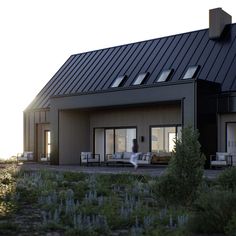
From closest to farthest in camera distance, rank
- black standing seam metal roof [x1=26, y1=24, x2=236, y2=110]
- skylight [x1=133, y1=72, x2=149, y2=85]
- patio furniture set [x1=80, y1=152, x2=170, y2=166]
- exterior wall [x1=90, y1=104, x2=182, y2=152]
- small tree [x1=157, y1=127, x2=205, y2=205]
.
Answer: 1. small tree [x1=157, y1=127, x2=205, y2=205]
2. black standing seam metal roof [x1=26, y1=24, x2=236, y2=110]
3. patio furniture set [x1=80, y1=152, x2=170, y2=166]
4. exterior wall [x1=90, y1=104, x2=182, y2=152]
5. skylight [x1=133, y1=72, x2=149, y2=85]

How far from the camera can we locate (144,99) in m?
22.9

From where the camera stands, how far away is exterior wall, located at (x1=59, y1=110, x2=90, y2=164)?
27.1 meters

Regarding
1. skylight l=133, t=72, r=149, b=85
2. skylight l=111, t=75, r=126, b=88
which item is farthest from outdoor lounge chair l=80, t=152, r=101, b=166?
skylight l=133, t=72, r=149, b=85

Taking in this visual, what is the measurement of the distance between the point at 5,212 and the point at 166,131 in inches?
676

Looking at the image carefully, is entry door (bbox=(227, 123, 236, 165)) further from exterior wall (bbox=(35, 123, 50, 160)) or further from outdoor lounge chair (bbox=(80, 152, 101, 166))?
exterior wall (bbox=(35, 123, 50, 160))

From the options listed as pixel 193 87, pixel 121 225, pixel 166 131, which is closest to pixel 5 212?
pixel 121 225

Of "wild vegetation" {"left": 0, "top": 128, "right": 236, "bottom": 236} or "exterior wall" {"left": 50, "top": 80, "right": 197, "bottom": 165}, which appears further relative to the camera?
"exterior wall" {"left": 50, "top": 80, "right": 197, "bottom": 165}

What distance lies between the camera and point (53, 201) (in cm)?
985

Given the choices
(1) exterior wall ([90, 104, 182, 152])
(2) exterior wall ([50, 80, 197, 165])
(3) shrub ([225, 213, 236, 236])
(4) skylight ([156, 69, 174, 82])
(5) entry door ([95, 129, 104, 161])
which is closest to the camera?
(3) shrub ([225, 213, 236, 236])

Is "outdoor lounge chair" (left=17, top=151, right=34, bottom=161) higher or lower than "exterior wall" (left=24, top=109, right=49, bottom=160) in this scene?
lower

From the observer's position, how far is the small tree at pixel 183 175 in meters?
9.78

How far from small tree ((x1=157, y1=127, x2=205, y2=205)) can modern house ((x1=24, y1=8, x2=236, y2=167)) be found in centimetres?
1069

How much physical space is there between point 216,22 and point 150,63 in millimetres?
4352

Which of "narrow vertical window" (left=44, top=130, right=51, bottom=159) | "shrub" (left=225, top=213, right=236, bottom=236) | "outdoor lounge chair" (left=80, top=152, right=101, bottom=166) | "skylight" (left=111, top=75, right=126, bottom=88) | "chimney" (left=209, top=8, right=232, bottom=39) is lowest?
"shrub" (left=225, top=213, right=236, bottom=236)
